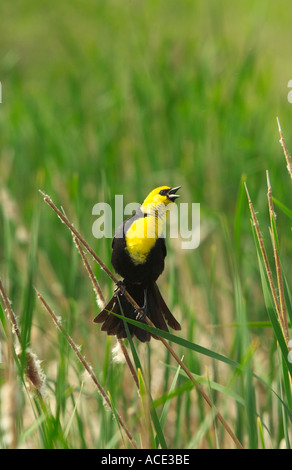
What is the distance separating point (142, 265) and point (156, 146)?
153cm

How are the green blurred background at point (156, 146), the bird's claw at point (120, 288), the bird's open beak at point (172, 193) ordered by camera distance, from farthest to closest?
1. the green blurred background at point (156, 146)
2. the bird's claw at point (120, 288)
3. the bird's open beak at point (172, 193)

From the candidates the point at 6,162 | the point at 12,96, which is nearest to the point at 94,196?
the point at 6,162

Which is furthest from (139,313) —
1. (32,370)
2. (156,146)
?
(156,146)

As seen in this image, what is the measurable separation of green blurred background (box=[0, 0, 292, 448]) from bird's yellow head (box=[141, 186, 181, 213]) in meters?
0.73

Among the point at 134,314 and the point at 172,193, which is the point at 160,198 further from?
the point at 134,314

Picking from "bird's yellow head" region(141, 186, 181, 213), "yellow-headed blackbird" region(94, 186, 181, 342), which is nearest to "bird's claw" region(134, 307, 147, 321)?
"yellow-headed blackbird" region(94, 186, 181, 342)

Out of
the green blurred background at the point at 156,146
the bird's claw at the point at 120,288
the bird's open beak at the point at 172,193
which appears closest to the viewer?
the bird's open beak at the point at 172,193

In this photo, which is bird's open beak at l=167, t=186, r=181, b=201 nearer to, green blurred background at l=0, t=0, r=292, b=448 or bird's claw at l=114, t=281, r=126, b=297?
bird's claw at l=114, t=281, r=126, b=297

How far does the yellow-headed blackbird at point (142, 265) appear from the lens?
62 centimetres

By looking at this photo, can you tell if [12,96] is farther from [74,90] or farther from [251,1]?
[251,1]

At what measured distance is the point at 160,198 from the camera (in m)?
0.60

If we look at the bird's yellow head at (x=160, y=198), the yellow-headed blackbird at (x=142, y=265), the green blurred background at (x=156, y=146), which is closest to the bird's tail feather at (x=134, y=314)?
the yellow-headed blackbird at (x=142, y=265)

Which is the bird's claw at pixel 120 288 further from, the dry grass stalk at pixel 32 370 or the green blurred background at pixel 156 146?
the green blurred background at pixel 156 146
